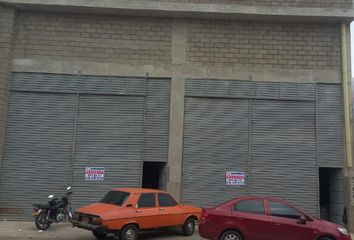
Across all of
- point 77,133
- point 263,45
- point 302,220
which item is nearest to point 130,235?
point 302,220

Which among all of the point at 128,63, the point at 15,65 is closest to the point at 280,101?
the point at 128,63

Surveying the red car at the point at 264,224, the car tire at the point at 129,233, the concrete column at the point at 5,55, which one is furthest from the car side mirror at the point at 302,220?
the concrete column at the point at 5,55

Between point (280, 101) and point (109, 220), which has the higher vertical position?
point (280, 101)

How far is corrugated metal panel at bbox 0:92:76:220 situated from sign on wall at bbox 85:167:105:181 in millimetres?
795

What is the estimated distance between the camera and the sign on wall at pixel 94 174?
685 inches

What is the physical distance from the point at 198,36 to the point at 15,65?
773 centimetres

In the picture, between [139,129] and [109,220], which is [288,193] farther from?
[109,220]

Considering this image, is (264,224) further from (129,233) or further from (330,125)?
(330,125)

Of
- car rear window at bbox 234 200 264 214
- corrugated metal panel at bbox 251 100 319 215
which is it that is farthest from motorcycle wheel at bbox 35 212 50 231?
corrugated metal panel at bbox 251 100 319 215

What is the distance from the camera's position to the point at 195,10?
17.9 meters

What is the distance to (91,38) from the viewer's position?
18.2 metres

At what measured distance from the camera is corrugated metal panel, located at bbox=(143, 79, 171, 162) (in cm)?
1764

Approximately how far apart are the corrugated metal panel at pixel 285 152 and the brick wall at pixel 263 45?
183 centimetres

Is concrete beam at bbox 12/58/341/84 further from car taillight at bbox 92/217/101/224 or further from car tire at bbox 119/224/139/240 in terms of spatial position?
car taillight at bbox 92/217/101/224
